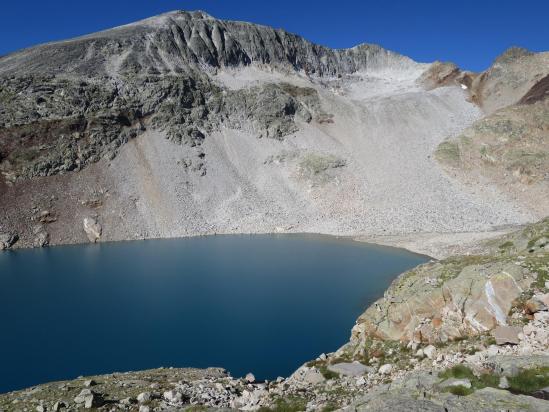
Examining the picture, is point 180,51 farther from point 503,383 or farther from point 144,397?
point 503,383

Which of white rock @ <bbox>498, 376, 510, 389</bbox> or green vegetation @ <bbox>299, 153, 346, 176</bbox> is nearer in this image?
white rock @ <bbox>498, 376, 510, 389</bbox>

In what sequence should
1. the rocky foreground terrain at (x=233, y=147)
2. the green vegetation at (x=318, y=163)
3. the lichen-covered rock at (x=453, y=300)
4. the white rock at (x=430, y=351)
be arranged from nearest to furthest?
the white rock at (x=430, y=351) → the lichen-covered rock at (x=453, y=300) → the rocky foreground terrain at (x=233, y=147) → the green vegetation at (x=318, y=163)

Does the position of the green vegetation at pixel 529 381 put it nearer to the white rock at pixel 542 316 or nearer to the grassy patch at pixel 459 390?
the grassy patch at pixel 459 390

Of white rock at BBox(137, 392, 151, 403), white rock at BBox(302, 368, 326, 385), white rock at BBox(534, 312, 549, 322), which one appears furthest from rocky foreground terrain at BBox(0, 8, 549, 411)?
white rock at BBox(534, 312, 549, 322)

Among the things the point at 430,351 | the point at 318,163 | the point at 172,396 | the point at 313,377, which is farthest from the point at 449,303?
the point at 318,163

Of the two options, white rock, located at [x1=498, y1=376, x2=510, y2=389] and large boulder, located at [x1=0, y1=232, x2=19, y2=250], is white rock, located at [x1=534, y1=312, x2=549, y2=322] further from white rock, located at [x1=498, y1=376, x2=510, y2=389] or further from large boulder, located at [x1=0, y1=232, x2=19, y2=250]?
large boulder, located at [x1=0, y1=232, x2=19, y2=250]

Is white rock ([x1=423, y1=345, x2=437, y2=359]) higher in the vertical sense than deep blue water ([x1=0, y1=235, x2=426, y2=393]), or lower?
higher

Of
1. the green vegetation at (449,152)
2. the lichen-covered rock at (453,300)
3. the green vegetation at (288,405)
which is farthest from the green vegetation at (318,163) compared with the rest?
the green vegetation at (288,405)
